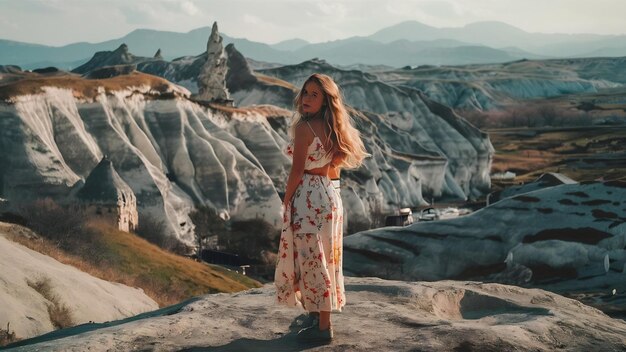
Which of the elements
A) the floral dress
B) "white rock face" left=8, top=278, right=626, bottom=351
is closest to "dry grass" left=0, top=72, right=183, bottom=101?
→ "white rock face" left=8, top=278, right=626, bottom=351

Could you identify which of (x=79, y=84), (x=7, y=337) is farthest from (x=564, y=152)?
(x=7, y=337)

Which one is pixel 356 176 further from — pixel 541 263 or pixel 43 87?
pixel 541 263

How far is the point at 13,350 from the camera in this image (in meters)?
9.31

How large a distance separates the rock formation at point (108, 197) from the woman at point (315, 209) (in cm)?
4523

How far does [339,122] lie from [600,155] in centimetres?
13237

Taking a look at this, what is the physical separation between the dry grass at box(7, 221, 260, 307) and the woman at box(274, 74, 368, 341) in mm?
27401

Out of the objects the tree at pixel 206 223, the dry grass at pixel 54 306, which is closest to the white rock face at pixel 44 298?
the dry grass at pixel 54 306

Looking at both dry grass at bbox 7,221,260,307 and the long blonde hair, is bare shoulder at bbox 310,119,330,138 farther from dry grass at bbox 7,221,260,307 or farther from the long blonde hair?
dry grass at bbox 7,221,260,307

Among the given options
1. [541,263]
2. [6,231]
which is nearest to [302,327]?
[6,231]

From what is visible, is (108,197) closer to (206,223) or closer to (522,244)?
(206,223)

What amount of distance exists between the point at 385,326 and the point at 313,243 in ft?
5.49

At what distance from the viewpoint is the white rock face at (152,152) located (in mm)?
60344

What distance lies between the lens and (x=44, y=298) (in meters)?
19.8

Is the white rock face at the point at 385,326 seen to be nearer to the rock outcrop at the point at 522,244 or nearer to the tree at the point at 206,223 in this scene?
the rock outcrop at the point at 522,244
